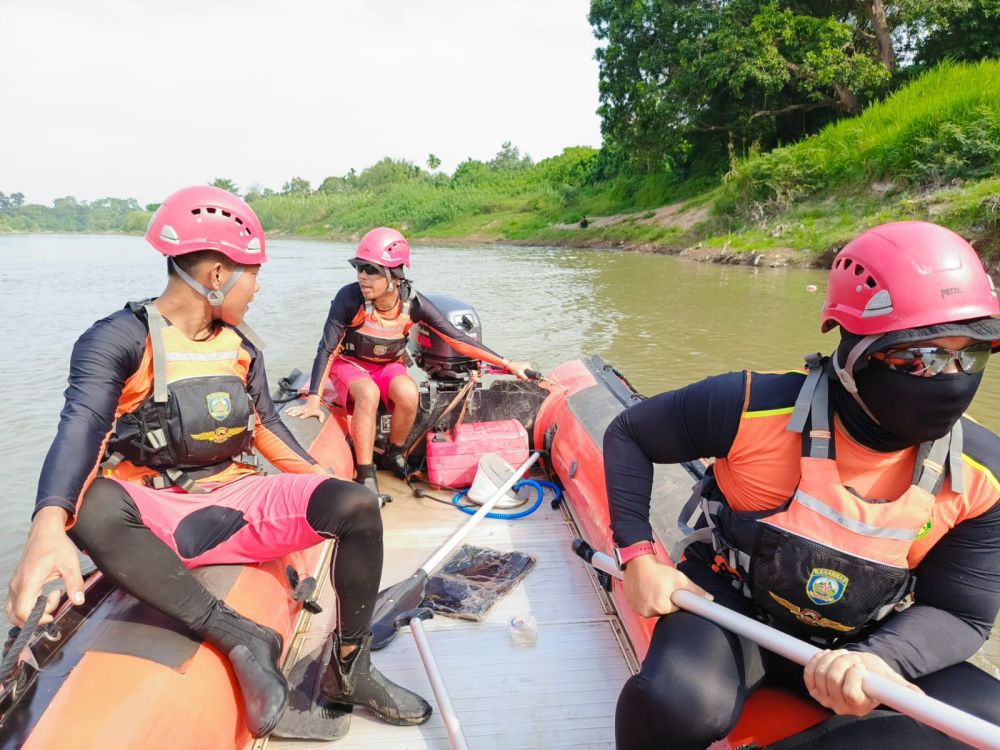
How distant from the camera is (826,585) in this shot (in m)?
1.31

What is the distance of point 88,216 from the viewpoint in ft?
328

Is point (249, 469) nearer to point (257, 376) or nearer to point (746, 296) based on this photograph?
point (257, 376)

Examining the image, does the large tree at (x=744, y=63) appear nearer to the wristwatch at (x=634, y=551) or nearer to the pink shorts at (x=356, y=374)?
the pink shorts at (x=356, y=374)

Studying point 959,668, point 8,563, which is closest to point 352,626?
point 959,668

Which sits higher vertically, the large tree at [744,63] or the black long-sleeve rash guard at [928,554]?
the large tree at [744,63]

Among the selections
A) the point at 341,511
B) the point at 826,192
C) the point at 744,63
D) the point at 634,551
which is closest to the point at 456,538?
the point at 341,511

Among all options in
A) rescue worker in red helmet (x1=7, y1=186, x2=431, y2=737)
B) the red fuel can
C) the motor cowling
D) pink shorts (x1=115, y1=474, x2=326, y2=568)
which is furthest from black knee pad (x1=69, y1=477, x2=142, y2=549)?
the motor cowling

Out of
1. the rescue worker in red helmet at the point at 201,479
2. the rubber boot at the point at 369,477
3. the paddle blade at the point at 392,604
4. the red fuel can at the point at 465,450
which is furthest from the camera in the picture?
the red fuel can at the point at 465,450

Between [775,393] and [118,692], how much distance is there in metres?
1.60

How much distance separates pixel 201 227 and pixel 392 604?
4.57 ft

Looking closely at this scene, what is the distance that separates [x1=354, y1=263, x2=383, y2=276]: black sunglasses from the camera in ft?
11.5

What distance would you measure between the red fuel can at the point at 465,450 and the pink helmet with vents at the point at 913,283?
2349mm

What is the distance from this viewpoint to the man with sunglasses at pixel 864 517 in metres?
1.21

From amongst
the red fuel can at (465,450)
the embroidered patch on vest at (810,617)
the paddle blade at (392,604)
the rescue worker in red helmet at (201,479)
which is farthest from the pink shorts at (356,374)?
the embroidered patch on vest at (810,617)
